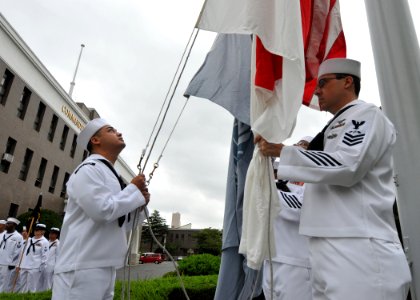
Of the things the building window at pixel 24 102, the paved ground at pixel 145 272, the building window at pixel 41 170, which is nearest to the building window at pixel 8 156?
the building window at pixel 24 102

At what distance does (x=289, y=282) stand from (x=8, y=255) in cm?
1191

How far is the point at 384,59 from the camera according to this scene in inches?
108

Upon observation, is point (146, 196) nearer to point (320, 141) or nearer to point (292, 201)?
point (292, 201)

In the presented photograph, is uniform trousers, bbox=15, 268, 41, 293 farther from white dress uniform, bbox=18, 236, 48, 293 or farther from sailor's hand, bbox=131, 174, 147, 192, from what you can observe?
sailor's hand, bbox=131, 174, 147, 192

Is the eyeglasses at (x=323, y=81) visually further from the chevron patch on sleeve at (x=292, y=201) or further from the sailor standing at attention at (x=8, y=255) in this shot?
the sailor standing at attention at (x=8, y=255)

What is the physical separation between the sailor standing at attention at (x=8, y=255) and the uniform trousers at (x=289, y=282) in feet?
38.0

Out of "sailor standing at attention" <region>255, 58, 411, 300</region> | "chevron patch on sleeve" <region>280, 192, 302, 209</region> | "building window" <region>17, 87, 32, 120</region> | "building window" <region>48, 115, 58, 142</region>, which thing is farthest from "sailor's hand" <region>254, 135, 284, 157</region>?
"building window" <region>48, 115, 58, 142</region>

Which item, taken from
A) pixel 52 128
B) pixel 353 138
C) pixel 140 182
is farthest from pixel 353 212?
pixel 52 128

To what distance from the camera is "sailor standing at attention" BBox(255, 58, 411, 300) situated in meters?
1.65

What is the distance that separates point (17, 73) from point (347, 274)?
2532 centimetres

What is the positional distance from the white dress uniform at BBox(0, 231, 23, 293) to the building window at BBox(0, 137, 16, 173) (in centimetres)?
1130

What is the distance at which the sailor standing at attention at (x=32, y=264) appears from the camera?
12.6m

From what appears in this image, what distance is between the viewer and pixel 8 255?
11.8m

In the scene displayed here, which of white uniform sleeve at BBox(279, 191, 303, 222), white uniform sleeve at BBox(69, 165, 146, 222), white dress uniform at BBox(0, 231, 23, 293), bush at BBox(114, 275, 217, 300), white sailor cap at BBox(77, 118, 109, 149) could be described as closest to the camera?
white uniform sleeve at BBox(69, 165, 146, 222)
